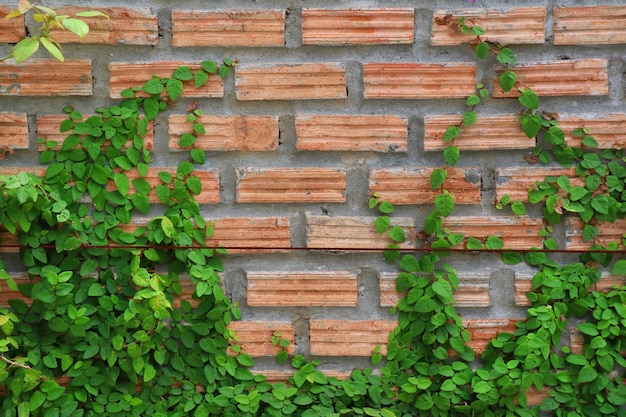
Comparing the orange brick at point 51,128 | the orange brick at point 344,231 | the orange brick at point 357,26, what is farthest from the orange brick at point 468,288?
the orange brick at point 51,128

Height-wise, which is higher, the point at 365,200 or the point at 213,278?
the point at 365,200

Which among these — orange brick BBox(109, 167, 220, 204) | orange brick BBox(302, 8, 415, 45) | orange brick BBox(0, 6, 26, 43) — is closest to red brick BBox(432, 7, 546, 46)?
orange brick BBox(302, 8, 415, 45)

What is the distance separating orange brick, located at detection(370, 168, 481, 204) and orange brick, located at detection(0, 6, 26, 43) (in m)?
1.15

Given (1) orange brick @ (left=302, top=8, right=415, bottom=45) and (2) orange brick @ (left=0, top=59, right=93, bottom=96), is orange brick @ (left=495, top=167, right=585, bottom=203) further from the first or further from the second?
(2) orange brick @ (left=0, top=59, right=93, bottom=96)

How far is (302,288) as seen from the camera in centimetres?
214

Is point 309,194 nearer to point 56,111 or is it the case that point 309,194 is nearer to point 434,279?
point 434,279

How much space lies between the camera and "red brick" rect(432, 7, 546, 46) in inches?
79.4

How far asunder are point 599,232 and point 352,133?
84 centimetres

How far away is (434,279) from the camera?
6.96 feet

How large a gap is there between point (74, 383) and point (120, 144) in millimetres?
756

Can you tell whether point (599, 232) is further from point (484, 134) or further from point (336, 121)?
point (336, 121)

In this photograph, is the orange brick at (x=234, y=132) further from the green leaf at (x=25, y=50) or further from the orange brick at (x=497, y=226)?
the orange brick at (x=497, y=226)

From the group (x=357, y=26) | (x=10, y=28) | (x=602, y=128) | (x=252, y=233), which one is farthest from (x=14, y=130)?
(x=602, y=128)

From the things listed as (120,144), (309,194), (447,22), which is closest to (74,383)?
(120,144)
